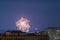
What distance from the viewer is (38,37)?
60.7 meters

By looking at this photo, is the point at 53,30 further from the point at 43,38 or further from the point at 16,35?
the point at 16,35

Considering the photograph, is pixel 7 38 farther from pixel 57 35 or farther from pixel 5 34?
pixel 57 35

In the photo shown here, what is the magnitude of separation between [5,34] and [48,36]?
49.0 feet

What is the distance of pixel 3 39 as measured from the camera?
200ft

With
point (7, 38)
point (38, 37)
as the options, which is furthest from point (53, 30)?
point (7, 38)

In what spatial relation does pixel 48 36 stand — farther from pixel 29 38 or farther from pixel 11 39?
pixel 11 39

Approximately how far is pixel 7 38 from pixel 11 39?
4.42ft

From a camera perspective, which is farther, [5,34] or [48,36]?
[5,34]

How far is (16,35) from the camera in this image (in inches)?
2452

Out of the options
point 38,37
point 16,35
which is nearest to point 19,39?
point 16,35

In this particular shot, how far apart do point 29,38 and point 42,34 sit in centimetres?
525

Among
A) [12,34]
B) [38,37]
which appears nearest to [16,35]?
[12,34]

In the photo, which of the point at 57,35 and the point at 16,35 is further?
the point at 16,35

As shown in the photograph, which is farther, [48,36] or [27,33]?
[27,33]
